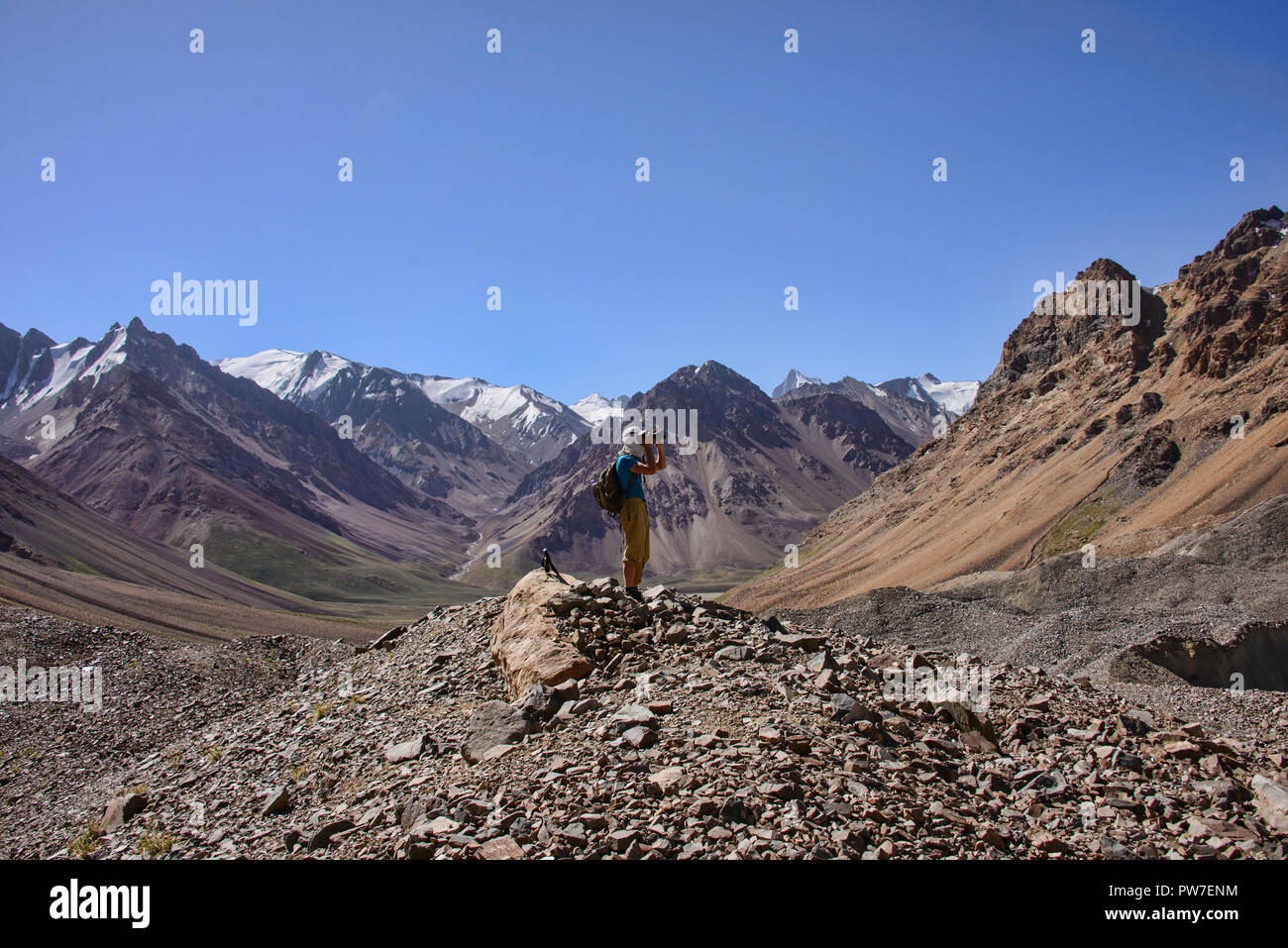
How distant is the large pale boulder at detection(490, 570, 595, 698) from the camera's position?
37.6 ft

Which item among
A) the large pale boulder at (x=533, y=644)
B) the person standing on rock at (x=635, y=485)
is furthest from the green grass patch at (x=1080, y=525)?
the large pale boulder at (x=533, y=644)

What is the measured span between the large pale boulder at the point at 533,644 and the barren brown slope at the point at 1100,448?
5667cm

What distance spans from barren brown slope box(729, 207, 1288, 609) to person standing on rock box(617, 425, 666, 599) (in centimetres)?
5561

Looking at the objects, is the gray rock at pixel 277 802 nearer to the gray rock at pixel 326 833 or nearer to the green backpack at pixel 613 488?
the gray rock at pixel 326 833

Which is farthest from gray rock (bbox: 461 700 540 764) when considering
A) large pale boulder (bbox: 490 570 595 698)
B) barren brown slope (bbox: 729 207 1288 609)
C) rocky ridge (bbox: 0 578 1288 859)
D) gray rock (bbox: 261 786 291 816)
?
barren brown slope (bbox: 729 207 1288 609)

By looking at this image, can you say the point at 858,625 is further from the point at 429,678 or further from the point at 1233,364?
the point at 1233,364

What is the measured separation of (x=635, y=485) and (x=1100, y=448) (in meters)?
95.5

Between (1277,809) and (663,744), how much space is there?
6.67 meters

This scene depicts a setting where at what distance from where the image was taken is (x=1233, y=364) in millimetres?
85438

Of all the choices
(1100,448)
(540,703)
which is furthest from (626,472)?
(1100,448)

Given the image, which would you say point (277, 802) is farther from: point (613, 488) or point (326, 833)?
point (613, 488)

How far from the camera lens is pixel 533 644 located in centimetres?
1249

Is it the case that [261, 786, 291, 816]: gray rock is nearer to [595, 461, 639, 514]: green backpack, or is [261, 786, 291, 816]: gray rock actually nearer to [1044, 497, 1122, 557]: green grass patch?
[595, 461, 639, 514]: green backpack

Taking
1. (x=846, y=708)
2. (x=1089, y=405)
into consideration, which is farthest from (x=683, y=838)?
(x=1089, y=405)
